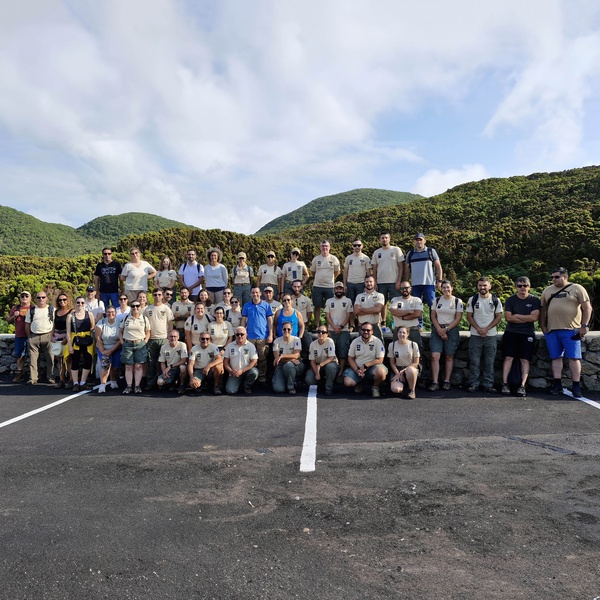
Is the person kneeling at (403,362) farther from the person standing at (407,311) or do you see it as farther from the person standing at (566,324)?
the person standing at (566,324)

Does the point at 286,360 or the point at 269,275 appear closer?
the point at 286,360

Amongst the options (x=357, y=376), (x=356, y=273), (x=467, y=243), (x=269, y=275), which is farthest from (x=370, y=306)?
(x=467, y=243)

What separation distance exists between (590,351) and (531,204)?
90.0 feet

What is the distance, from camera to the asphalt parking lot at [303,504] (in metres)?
2.92

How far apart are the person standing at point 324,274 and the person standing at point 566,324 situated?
11.9ft

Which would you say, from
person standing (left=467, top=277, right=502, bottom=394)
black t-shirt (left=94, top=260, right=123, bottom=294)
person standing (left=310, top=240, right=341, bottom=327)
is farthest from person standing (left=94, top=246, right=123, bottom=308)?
person standing (left=467, top=277, right=502, bottom=394)

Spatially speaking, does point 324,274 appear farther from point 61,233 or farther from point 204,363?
point 61,233

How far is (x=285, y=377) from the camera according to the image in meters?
7.84

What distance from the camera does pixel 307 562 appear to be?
308 centimetres

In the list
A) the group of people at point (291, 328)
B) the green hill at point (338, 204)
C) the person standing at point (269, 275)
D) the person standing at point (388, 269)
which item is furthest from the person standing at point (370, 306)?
the green hill at point (338, 204)

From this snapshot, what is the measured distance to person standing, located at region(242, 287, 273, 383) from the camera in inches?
327

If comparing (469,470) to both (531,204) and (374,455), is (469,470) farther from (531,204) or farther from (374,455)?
(531,204)

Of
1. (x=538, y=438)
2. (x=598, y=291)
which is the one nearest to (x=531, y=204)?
(x=598, y=291)

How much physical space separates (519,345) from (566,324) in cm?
74
